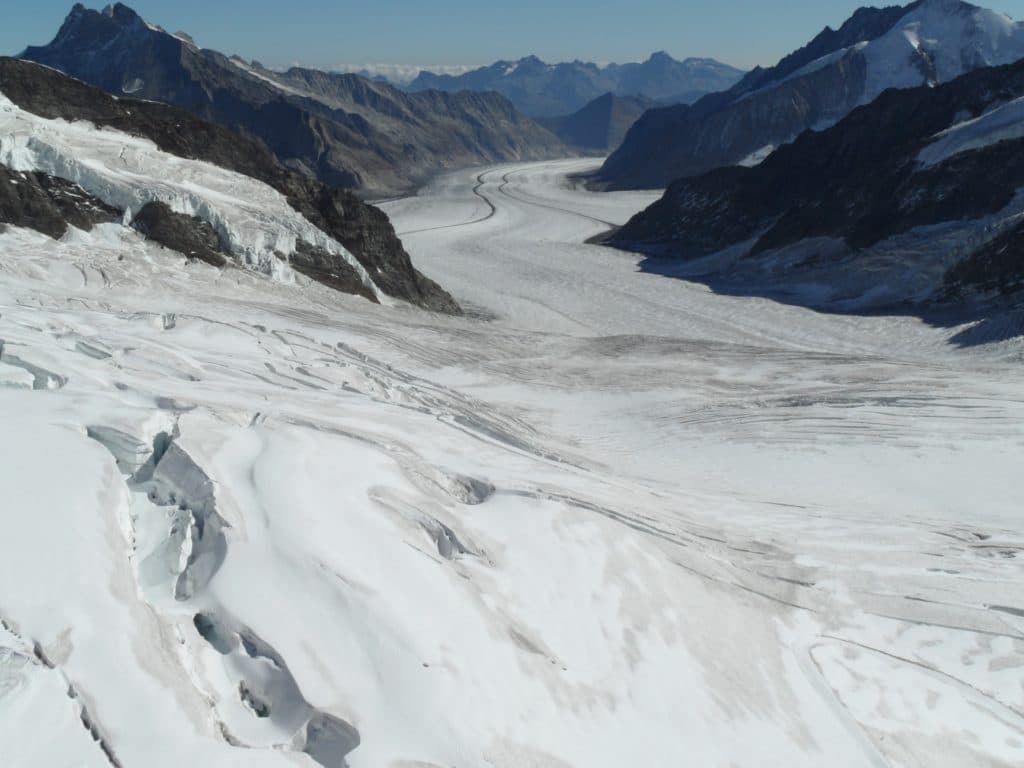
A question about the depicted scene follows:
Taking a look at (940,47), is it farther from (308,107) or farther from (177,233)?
(308,107)

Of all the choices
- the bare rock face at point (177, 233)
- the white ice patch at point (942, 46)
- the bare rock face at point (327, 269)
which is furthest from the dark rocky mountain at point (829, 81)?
the bare rock face at point (177, 233)

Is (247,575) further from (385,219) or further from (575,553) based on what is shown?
(385,219)

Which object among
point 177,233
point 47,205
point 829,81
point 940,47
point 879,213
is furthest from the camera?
point 829,81

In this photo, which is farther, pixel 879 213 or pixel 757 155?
pixel 757 155

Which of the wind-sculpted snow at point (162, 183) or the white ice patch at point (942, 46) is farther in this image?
the white ice patch at point (942, 46)

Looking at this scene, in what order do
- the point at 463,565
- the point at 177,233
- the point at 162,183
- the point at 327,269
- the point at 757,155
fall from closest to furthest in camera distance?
the point at 463,565 → the point at 177,233 → the point at 162,183 → the point at 327,269 → the point at 757,155

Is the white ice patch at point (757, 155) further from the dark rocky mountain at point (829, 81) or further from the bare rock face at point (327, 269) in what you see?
the bare rock face at point (327, 269)

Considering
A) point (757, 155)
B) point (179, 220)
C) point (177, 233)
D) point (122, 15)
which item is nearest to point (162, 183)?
point (179, 220)
